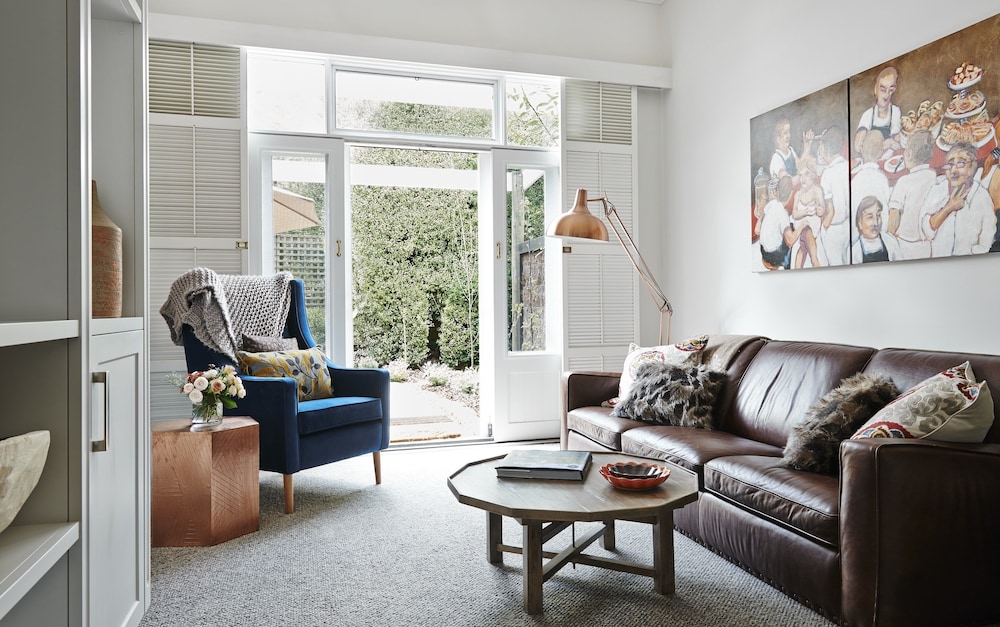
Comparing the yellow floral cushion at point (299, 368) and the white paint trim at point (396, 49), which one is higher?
the white paint trim at point (396, 49)

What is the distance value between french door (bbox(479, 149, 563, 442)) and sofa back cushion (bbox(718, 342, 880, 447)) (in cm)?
167

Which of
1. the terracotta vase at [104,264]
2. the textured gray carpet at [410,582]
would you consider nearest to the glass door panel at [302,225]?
the textured gray carpet at [410,582]

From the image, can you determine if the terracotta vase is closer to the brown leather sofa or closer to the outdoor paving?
the brown leather sofa

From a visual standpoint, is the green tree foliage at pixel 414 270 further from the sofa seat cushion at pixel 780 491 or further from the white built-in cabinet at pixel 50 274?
the white built-in cabinet at pixel 50 274

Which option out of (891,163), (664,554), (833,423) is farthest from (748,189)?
(664,554)

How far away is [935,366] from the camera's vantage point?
7.58 feet

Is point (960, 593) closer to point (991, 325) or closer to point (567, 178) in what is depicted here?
point (991, 325)

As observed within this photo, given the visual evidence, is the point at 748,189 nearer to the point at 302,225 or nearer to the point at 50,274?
the point at 302,225

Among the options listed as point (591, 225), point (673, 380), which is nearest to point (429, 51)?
point (591, 225)

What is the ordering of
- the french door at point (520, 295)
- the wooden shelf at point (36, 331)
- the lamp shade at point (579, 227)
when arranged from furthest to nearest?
the french door at point (520, 295), the lamp shade at point (579, 227), the wooden shelf at point (36, 331)

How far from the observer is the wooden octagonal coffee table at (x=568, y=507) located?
1.85 meters

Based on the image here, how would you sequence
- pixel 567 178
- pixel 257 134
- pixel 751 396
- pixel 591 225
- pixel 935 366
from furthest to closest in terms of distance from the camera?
1. pixel 567 178
2. pixel 257 134
3. pixel 591 225
4. pixel 751 396
5. pixel 935 366

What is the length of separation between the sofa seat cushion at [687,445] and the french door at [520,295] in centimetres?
161

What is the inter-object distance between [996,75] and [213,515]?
3468 mm
